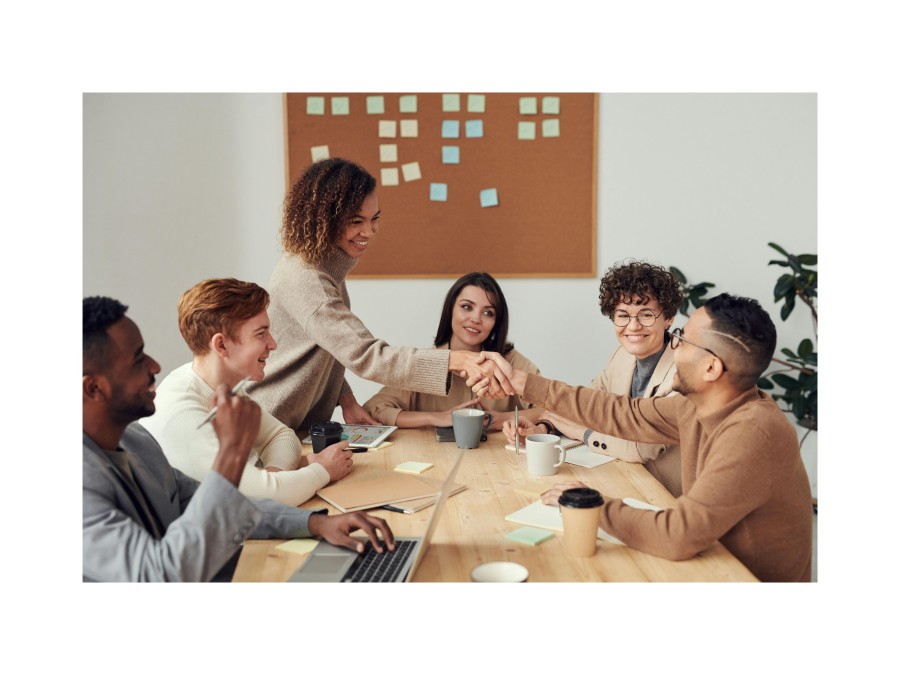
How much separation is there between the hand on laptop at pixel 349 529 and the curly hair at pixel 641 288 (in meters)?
1.29

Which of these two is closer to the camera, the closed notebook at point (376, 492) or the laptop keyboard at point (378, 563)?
the laptop keyboard at point (378, 563)

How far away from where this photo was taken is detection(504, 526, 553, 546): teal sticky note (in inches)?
48.7

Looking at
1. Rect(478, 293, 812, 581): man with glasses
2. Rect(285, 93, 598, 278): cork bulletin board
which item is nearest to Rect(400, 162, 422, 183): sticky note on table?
Rect(285, 93, 598, 278): cork bulletin board

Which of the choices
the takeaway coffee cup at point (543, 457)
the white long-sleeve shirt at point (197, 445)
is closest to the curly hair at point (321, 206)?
Result: the white long-sleeve shirt at point (197, 445)

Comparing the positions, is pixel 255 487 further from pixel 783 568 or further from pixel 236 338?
pixel 783 568

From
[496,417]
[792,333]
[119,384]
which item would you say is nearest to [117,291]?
[496,417]

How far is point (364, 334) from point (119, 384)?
826 mm

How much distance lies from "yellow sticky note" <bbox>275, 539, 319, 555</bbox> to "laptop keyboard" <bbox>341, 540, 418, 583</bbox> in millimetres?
94

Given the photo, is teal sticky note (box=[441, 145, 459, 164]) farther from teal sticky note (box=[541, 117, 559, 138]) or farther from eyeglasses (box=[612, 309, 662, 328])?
eyeglasses (box=[612, 309, 662, 328])

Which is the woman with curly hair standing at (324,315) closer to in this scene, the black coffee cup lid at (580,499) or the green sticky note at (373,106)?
the black coffee cup lid at (580,499)

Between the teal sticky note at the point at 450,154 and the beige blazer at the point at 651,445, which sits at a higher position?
the teal sticky note at the point at 450,154

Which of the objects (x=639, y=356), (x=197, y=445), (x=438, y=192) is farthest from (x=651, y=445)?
(x=438, y=192)

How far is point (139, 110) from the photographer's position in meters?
2.71

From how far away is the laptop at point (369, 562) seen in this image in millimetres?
1135
